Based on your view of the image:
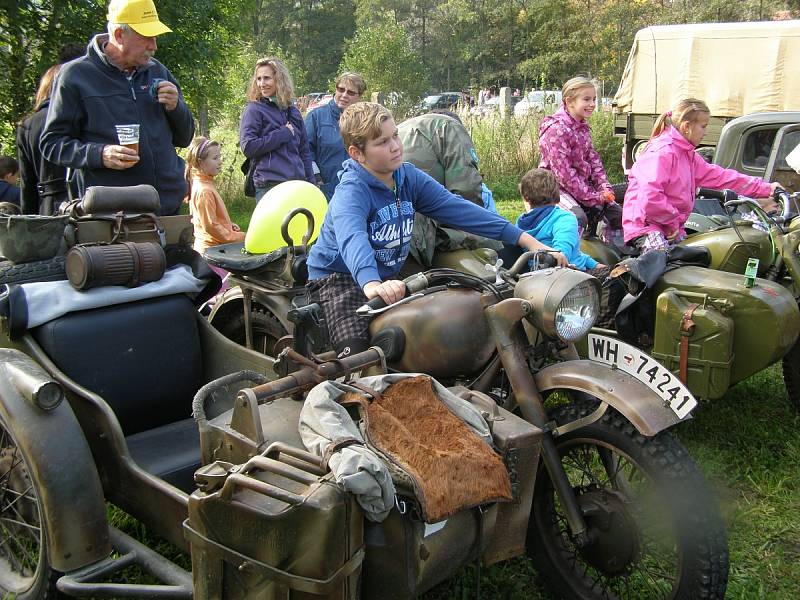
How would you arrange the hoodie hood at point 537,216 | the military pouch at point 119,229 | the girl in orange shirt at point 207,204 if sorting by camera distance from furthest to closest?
the girl in orange shirt at point 207,204, the hoodie hood at point 537,216, the military pouch at point 119,229

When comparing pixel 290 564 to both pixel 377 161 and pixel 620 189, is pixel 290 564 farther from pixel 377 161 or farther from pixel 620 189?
pixel 620 189

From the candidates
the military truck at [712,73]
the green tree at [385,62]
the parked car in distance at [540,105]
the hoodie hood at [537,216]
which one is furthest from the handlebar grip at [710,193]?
the green tree at [385,62]

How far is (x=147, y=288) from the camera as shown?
122 inches

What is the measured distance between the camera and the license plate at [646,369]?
91.4 inches

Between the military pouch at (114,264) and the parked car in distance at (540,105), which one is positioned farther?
the parked car in distance at (540,105)

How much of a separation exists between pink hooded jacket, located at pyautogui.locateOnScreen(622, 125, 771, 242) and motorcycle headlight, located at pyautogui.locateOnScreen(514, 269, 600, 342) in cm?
213

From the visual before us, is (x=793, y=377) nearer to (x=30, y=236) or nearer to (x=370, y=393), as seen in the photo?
(x=370, y=393)

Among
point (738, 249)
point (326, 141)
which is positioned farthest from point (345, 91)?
point (738, 249)

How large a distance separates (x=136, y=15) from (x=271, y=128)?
246cm

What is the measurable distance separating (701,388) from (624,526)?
4.73 ft

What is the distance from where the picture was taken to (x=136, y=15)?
359 centimetres

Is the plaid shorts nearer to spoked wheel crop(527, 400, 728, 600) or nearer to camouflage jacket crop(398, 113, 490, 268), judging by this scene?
spoked wheel crop(527, 400, 728, 600)

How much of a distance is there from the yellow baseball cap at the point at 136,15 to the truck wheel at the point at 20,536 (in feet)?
6.48

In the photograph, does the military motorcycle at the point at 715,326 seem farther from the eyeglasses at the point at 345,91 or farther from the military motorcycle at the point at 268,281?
the eyeglasses at the point at 345,91
